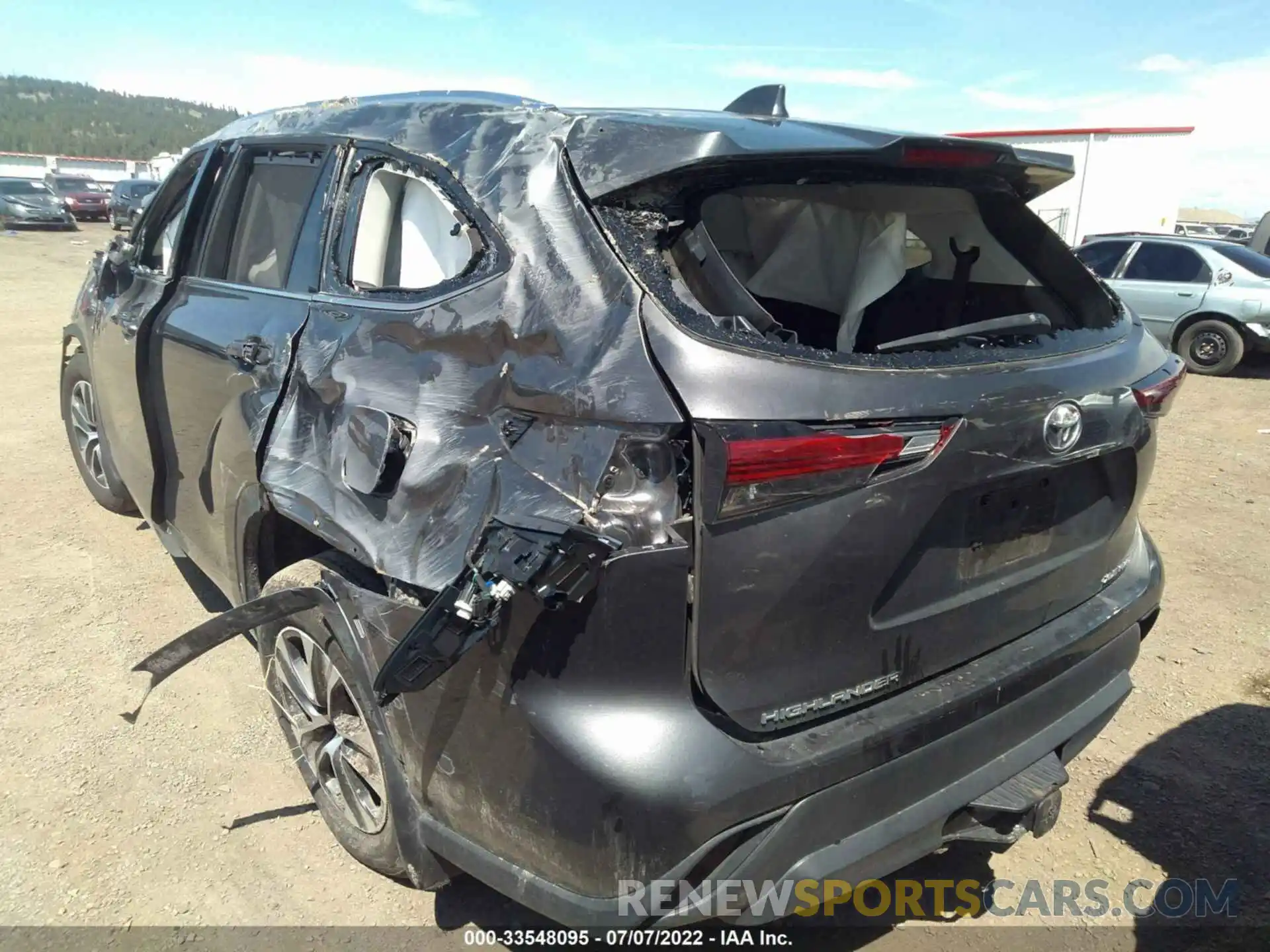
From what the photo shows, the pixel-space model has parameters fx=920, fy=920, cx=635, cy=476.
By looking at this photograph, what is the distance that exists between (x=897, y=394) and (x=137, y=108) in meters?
150

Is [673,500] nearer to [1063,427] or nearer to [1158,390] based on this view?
[1063,427]

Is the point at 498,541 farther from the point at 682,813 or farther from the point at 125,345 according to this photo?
the point at 125,345

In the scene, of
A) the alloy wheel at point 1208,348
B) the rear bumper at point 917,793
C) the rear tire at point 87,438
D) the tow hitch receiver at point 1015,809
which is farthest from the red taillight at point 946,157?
the alloy wheel at point 1208,348

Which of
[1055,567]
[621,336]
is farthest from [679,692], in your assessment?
[1055,567]

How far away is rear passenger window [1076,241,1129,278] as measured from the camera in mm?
10984

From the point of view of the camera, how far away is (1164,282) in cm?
1057

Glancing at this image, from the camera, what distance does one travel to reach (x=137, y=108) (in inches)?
4931

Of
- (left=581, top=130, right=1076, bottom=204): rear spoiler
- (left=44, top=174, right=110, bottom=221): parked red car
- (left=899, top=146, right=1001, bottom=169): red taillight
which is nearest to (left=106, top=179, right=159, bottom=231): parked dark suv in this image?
(left=44, top=174, right=110, bottom=221): parked red car

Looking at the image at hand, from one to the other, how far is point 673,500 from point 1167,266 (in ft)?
36.4

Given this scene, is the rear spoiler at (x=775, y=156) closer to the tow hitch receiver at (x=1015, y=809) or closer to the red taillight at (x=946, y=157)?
the red taillight at (x=946, y=157)

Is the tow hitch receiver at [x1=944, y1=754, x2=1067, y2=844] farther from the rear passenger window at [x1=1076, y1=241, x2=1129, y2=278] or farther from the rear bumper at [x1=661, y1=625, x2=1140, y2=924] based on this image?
the rear passenger window at [x1=1076, y1=241, x2=1129, y2=278]

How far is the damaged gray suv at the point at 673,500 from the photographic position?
5.39 feet

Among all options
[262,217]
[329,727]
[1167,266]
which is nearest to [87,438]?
[262,217]

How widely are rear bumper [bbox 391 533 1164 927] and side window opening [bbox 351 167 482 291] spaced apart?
947 mm
